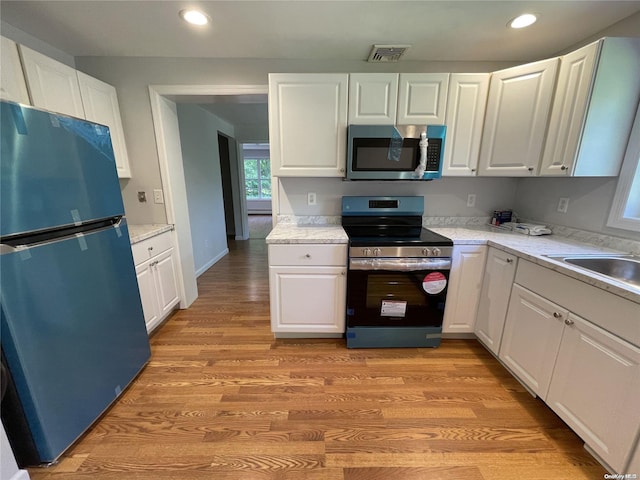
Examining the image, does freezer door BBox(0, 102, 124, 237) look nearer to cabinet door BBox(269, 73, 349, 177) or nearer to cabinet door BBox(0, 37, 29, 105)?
cabinet door BBox(0, 37, 29, 105)

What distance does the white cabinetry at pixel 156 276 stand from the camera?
6.65 ft

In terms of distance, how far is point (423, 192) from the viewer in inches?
96.1

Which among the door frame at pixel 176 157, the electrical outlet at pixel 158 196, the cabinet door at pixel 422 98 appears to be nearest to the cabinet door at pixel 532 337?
the cabinet door at pixel 422 98

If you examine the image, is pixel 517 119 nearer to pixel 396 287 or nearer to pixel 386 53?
pixel 386 53

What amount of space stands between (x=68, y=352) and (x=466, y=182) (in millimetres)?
3091

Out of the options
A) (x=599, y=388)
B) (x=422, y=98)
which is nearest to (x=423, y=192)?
(x=422, y=98)

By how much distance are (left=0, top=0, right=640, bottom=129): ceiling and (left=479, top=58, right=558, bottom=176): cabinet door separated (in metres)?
0.29

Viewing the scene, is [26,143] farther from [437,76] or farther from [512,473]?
[512,473]

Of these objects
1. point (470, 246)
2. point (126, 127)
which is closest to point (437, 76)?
point (470, 246)

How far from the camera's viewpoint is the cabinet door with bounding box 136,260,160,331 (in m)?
2.02

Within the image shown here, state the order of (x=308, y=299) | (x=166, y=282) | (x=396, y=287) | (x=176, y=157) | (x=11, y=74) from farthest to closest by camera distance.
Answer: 1. (x=176, y=157)
2. (x=166, y=282)
3. (x=308, y=299)
4. (x=396, y=287)
5. (x=11, y=74)

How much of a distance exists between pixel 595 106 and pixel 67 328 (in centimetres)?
317

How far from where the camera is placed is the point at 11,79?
1442mm

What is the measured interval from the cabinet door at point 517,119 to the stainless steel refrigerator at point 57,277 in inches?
104
